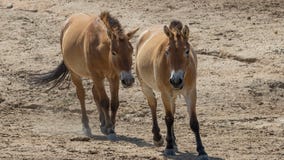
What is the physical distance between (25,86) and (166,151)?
15.8 ft

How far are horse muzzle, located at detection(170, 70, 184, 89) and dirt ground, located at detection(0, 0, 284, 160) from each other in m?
1.07

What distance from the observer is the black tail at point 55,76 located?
1395 centimetres

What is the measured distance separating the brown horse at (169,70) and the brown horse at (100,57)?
0.26 metres

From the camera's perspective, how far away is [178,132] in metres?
12.4

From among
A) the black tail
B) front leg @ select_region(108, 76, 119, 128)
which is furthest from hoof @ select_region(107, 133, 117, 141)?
the black tail

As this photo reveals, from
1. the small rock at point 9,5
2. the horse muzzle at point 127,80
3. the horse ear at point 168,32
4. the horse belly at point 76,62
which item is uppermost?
the horse ear at point 168,32

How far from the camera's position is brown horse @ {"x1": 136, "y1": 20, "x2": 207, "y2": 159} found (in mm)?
10266

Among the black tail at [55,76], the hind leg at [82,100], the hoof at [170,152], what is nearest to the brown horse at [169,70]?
the hoof at [170,152]

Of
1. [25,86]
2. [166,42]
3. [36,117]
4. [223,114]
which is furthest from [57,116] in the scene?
[166,42]

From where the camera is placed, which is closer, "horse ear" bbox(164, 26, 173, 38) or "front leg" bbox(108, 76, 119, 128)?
"horse ear" bbox(164, 26, 173, 38)

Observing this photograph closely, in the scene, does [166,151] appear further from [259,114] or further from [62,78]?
[62,78]

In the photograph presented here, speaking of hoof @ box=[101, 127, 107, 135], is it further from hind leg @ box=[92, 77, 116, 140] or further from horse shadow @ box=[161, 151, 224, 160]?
horse shadow @ box=[161, 151, 224, 160]

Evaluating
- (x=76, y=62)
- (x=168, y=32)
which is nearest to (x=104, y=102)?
(x=76, y=62)

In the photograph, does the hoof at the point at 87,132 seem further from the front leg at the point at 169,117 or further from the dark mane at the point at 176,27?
the dark mane at the point at 176,27
